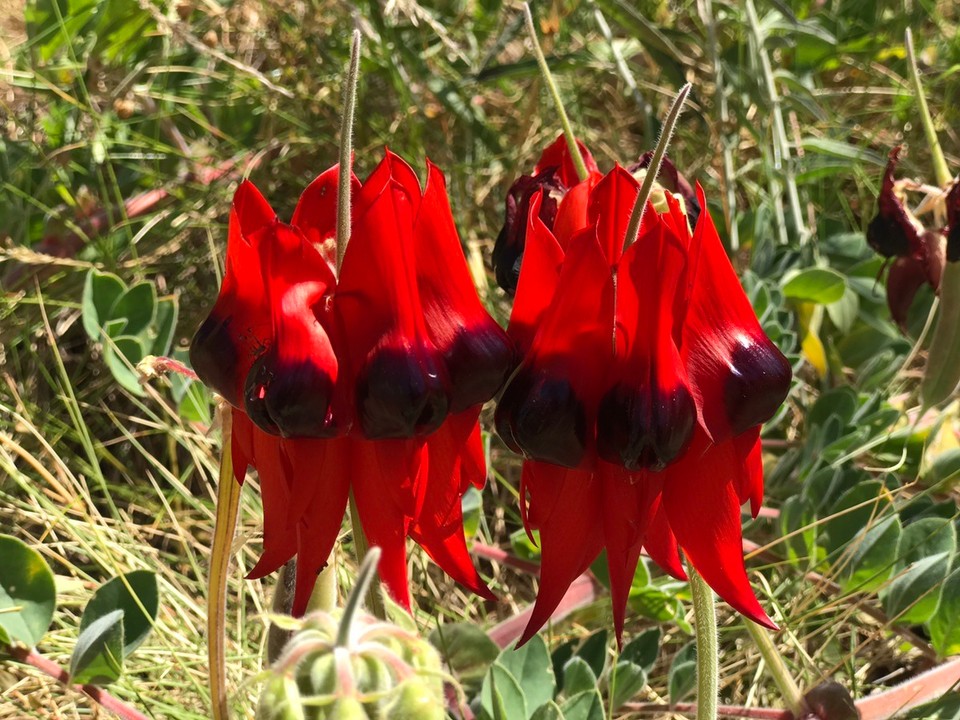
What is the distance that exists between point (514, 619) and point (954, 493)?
0.91m

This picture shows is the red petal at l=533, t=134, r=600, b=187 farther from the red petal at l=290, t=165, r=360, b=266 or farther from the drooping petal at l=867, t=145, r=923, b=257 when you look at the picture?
the drooping petal at l=867, t=145, r=923, b=257

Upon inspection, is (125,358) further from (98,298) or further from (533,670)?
(533,670)

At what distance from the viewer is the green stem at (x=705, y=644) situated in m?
1.09

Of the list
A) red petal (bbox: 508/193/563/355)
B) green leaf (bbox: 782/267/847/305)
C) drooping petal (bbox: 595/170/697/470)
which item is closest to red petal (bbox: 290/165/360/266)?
red petal (bbox: 508/193/563/355)

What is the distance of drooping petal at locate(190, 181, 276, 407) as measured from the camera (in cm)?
98

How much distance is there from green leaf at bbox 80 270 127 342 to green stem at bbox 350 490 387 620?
845mm

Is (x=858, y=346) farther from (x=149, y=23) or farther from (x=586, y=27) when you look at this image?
(x=149, y=23)

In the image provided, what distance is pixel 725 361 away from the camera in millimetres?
968

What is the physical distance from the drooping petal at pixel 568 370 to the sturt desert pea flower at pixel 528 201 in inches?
9.2

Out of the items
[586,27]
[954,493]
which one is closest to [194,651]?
[954,493]

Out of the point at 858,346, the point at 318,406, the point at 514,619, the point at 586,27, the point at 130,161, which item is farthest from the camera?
the point at 586,27

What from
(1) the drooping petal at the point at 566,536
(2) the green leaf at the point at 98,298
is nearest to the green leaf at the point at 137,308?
(2) the green leaf at the point at 98,298

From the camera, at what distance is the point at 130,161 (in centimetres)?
254

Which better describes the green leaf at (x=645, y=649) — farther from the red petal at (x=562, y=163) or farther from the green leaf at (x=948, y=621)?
the red petal at (x=562, y=163)
